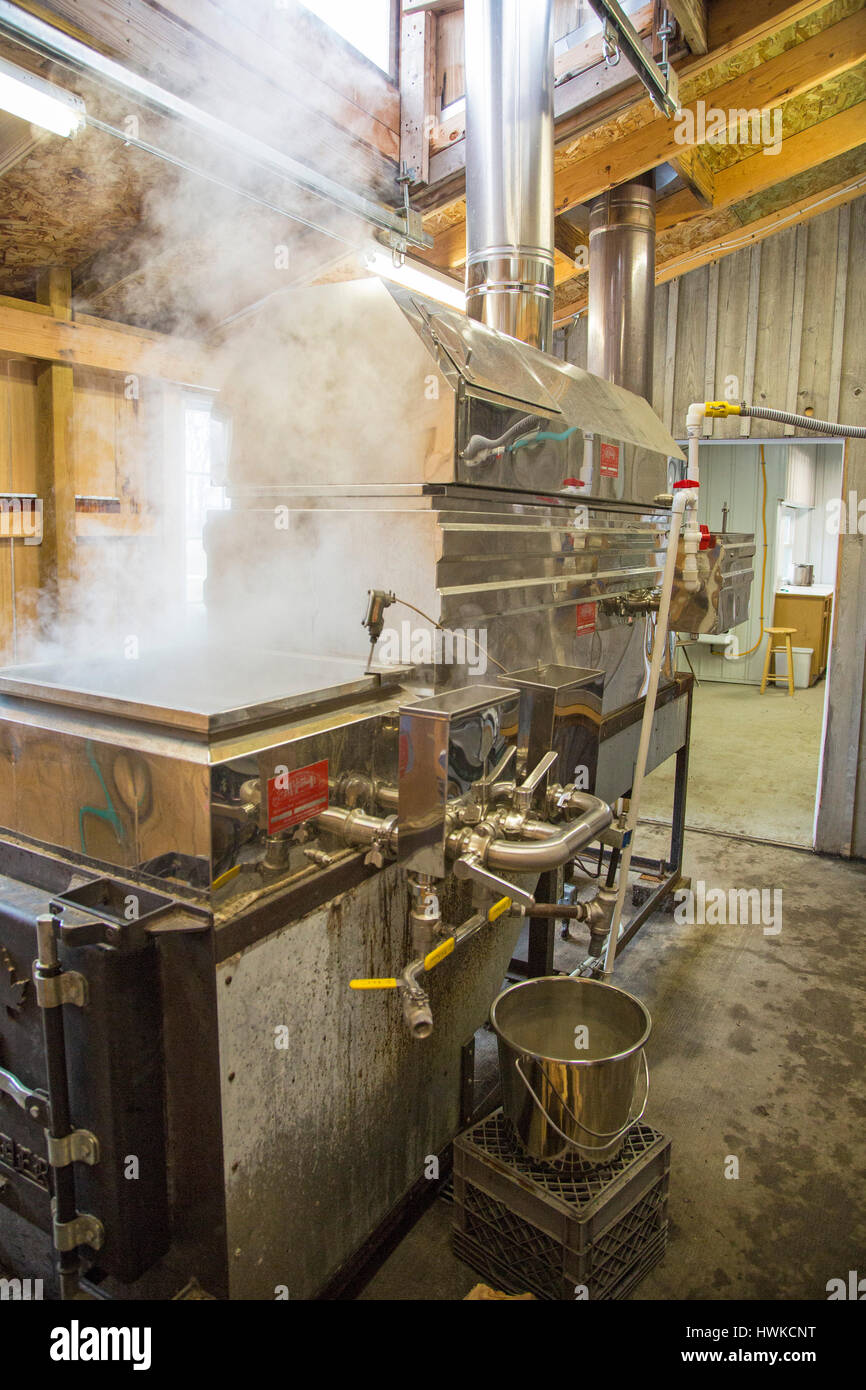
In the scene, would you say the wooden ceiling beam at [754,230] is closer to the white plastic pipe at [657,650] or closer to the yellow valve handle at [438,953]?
the white plastic pipe at [657,650]

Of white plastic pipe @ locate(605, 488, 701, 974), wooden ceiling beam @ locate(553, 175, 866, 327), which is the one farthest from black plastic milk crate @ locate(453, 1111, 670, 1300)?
wooden ceiling beam @ locate(553, 175, 866, 327)

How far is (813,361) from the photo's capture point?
13.4 ft

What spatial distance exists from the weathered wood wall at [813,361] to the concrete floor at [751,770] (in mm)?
488

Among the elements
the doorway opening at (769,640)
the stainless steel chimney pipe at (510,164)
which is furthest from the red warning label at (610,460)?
the doorway opening at (769,640)

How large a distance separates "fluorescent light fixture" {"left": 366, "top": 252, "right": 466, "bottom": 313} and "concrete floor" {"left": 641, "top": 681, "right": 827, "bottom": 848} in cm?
282

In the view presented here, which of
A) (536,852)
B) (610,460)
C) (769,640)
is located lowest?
(769,640)

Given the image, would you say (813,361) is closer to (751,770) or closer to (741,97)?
(741,97)

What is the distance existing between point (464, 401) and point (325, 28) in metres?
1.95

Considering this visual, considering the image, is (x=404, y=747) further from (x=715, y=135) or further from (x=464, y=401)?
(x=715, y=135)

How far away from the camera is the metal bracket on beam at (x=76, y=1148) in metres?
1.21

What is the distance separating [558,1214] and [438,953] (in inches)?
22.7

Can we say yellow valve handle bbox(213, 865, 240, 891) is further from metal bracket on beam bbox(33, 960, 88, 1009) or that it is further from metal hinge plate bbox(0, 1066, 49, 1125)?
metal hinge plate bbox(0, 1066, 49, 1125)

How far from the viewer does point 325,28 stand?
2.75m

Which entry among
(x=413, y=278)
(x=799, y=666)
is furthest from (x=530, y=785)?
(x=799, y=666)
